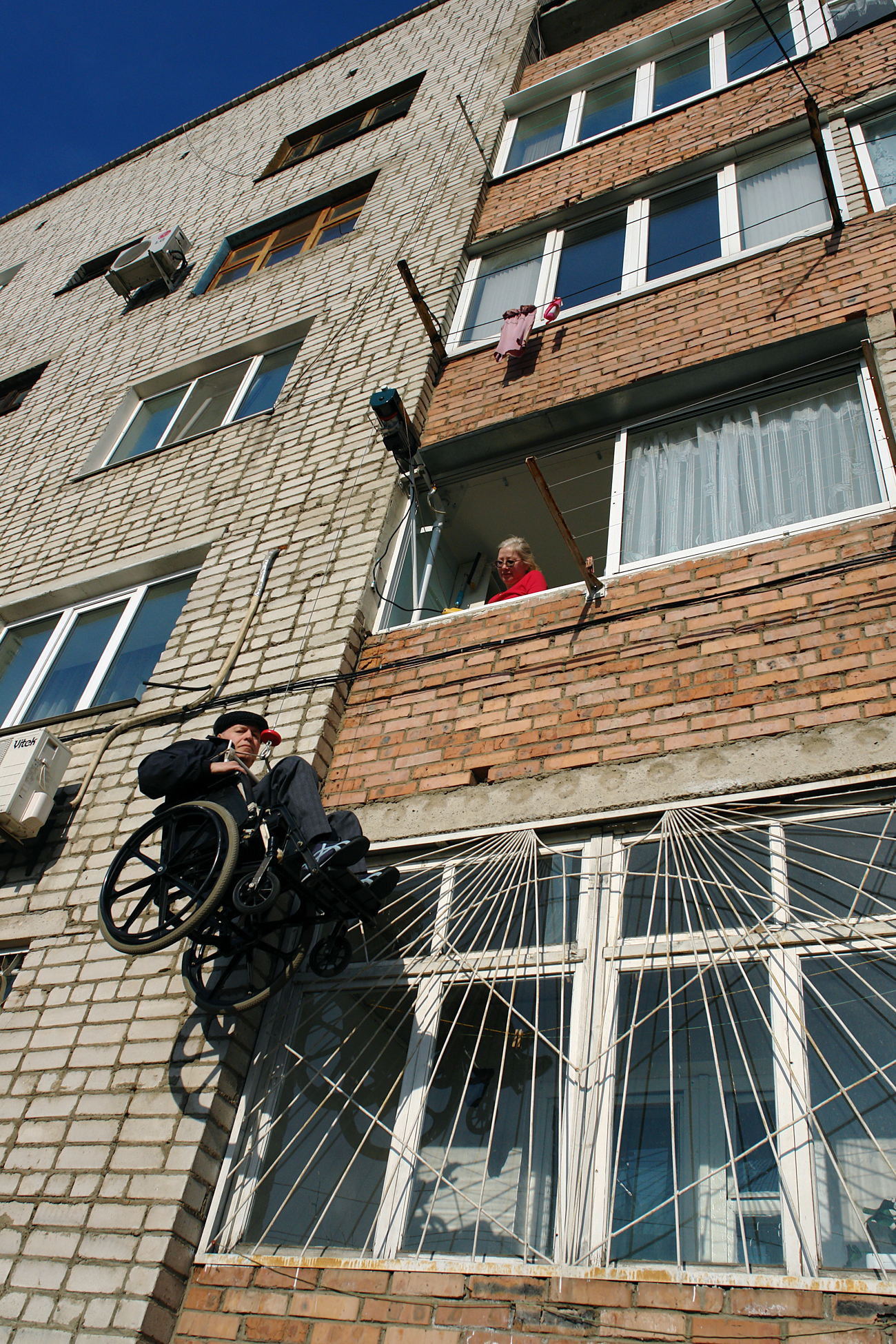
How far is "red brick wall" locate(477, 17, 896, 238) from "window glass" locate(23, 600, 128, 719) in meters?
4.77

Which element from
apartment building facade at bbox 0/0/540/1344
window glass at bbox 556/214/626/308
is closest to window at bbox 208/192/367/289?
apartment building facade at bbox 0/0/540/1344

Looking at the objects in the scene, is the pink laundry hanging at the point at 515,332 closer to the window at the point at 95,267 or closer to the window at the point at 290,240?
the window at the point at 290,240

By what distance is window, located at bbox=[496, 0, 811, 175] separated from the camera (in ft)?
26.8

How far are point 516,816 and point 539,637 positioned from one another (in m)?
1.05

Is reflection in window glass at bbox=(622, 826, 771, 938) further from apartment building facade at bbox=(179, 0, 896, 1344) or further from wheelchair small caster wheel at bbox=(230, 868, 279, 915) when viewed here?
wheelchair small caster wheel at bbox=(230, 868, 279, 915)

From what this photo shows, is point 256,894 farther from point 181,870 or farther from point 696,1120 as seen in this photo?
point 696,1120

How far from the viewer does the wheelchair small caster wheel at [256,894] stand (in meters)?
3.38

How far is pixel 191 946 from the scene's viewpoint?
13.0ft

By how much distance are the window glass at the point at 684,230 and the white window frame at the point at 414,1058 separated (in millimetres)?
4731

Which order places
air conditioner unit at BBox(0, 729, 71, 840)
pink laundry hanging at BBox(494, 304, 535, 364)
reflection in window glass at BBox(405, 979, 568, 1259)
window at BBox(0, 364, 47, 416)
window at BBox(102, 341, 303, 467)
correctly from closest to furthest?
1. reflection in window glass at BBox(405, 979, 568, 1259)
2. air conditioner unit at BBox(0, 729, 71, 840)
3. pink laundry hanging at BBox(494, 304, 535, 364)
4. window at BBox(102, 341, 303, 467)
5. window at BBox(0, 364, 47, 416)

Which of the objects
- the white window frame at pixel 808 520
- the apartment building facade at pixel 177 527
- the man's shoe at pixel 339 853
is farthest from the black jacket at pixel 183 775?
the white window frame at pixel 808 520

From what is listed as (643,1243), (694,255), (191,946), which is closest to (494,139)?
(694,255)

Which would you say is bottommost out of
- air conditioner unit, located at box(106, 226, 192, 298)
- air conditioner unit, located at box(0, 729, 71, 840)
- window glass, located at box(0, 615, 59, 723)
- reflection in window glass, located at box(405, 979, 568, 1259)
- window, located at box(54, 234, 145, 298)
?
reflection in window glass, located at box(405, 979, 568, 1259)

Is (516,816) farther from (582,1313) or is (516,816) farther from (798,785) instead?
(582,1313)
